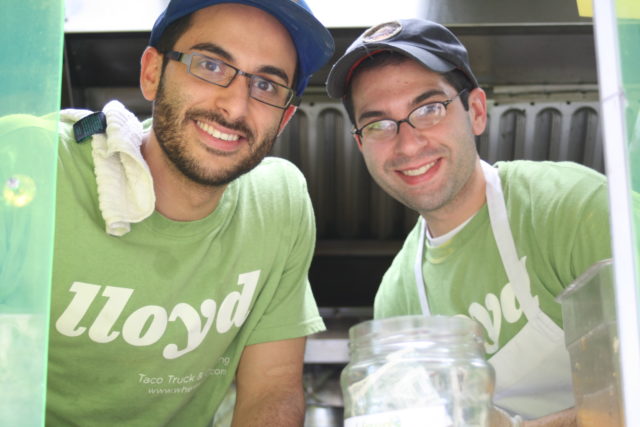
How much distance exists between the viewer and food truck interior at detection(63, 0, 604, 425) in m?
1.67

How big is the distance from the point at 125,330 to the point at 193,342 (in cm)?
14

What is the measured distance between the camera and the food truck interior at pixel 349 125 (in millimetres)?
1671

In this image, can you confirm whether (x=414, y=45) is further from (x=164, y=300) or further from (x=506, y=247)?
(x=164, y=300)

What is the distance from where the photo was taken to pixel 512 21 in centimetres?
164

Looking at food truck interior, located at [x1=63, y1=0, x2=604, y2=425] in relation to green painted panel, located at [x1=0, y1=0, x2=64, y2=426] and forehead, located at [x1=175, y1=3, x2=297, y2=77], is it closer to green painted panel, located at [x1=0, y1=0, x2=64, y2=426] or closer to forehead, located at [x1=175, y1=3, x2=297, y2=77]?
forehead, located at [x1=175, y1=3, x2=297, y2=77]

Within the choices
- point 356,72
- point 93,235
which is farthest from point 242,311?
point 356,72

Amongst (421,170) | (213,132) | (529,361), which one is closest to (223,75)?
(213,132)

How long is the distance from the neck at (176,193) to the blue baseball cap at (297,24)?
259 mm

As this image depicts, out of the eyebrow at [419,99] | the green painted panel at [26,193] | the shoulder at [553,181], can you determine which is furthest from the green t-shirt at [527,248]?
the green painted panel at [26,193]

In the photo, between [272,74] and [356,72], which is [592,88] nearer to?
[356,72]

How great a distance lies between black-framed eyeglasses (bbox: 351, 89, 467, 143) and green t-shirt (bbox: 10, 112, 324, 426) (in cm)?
25

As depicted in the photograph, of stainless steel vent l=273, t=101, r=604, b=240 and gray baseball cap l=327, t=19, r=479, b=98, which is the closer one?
gray baseball cap l=327, t=19, r=479, b=98

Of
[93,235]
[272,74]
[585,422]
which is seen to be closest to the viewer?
[585,422]

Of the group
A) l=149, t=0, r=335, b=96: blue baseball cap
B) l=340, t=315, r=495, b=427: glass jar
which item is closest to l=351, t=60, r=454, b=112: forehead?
l=149, t=0, r=335, b=96: blue baseball cap
